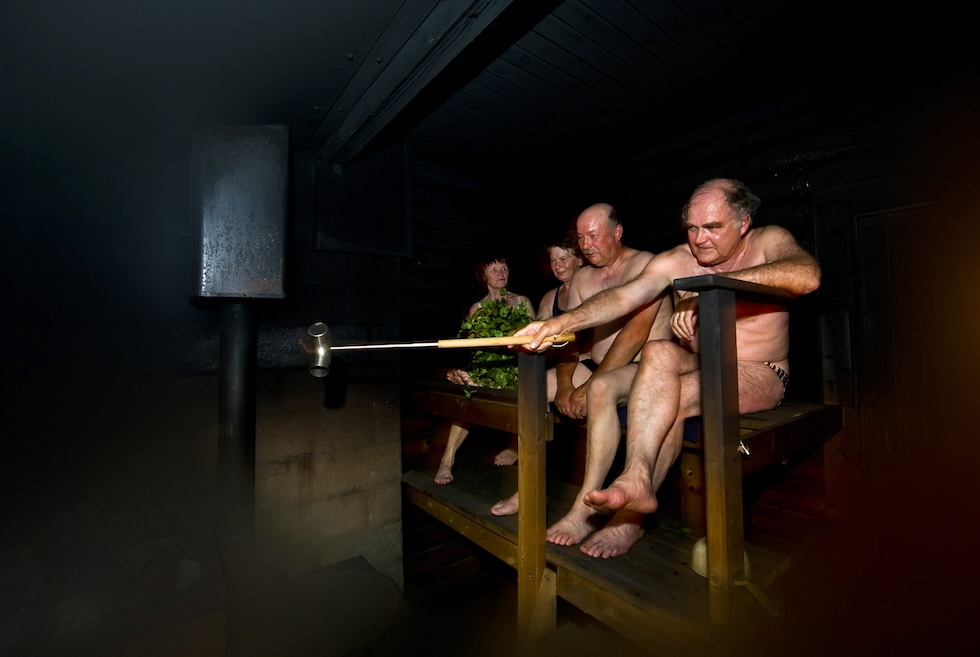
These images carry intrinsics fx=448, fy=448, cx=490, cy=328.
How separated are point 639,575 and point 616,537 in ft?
0.97

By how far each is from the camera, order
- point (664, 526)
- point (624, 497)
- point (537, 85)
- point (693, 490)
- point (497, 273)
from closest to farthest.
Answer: point (624, 497) < point (664, 526) < point (693, 490) < point (537, 85) < point (497, 273)

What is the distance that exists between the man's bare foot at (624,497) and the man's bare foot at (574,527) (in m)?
0.63

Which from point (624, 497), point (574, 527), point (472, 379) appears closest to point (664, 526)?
point (574, 527)

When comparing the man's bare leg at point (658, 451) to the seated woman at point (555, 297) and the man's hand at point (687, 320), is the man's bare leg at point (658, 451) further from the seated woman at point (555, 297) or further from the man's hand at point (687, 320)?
the seated woman at point (555, 297)

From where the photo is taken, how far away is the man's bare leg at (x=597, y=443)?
256 cm

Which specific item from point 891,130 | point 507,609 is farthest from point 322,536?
point 891,130

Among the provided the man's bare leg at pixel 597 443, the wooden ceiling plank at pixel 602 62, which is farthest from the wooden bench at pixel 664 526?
the wooden ceiling plank at pixel 602 62

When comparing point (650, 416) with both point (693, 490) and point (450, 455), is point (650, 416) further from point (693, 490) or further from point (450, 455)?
point (450, 455)

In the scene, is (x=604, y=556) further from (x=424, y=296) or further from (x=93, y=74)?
(x=93, y=74)

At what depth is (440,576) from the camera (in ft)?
14.7

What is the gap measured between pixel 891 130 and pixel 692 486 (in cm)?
280

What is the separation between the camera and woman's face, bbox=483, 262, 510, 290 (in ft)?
15.4

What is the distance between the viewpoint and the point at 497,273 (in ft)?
15.4

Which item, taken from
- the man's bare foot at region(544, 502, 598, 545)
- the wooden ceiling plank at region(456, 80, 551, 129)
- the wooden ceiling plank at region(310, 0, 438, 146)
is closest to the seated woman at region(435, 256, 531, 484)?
the man's bare foot at region(544, 502, 598, 545)
